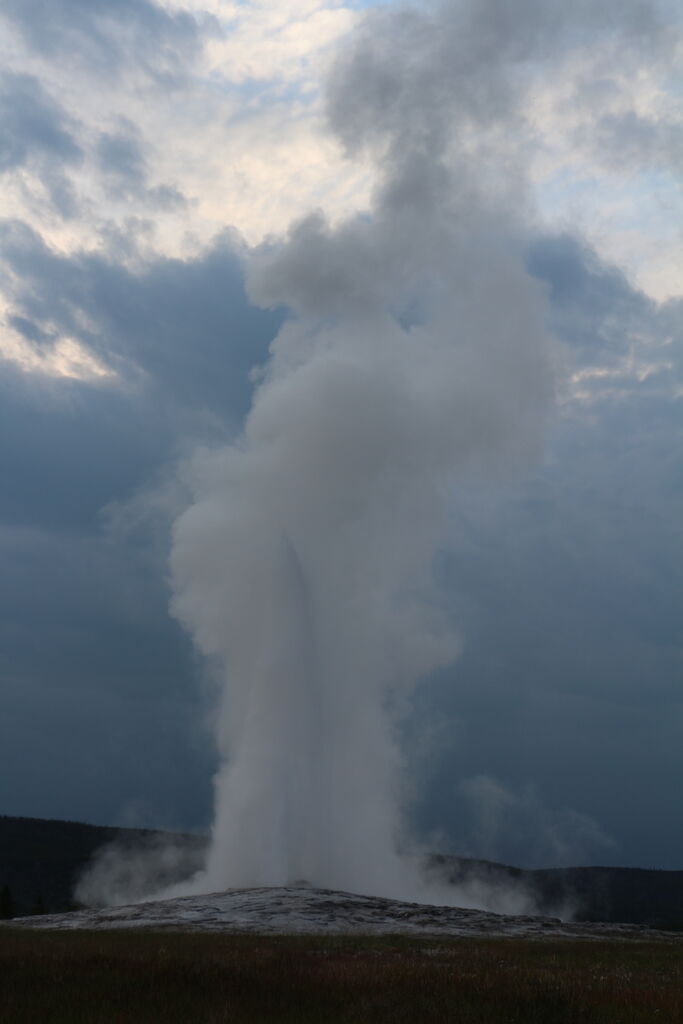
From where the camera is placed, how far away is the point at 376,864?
5538 cm

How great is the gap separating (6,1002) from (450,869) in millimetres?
64767

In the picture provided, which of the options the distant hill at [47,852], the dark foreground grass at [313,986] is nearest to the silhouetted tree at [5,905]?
the distant hill at [47,852]

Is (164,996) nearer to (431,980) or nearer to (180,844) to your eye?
(431,980)

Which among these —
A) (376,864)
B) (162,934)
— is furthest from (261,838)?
(162,934)

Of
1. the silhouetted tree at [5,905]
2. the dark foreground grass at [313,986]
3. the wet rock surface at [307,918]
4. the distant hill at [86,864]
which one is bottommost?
the dark foreground grass at [313,986]

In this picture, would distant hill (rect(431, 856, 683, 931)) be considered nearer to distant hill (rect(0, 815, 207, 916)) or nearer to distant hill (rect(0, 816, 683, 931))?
distant hill (rect(0, 816, 683, 931))

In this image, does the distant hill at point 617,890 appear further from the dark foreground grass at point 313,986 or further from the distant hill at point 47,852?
the dark foreground grass at point 313,986

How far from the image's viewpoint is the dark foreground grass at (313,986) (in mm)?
14219

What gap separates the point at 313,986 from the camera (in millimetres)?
16656

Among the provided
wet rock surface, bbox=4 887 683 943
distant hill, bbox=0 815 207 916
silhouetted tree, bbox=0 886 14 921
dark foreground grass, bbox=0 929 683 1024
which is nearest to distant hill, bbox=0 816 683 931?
distant hill, bbox=0 815 207 916

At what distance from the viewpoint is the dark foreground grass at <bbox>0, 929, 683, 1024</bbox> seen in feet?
46.6

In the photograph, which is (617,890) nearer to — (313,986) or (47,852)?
(47,852)

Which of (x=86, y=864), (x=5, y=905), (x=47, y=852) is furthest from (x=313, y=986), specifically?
(x=47, y=852)

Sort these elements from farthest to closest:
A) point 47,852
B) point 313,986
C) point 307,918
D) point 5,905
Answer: point 47,852 < point 5,905 < point 307,918 < point 313,986
